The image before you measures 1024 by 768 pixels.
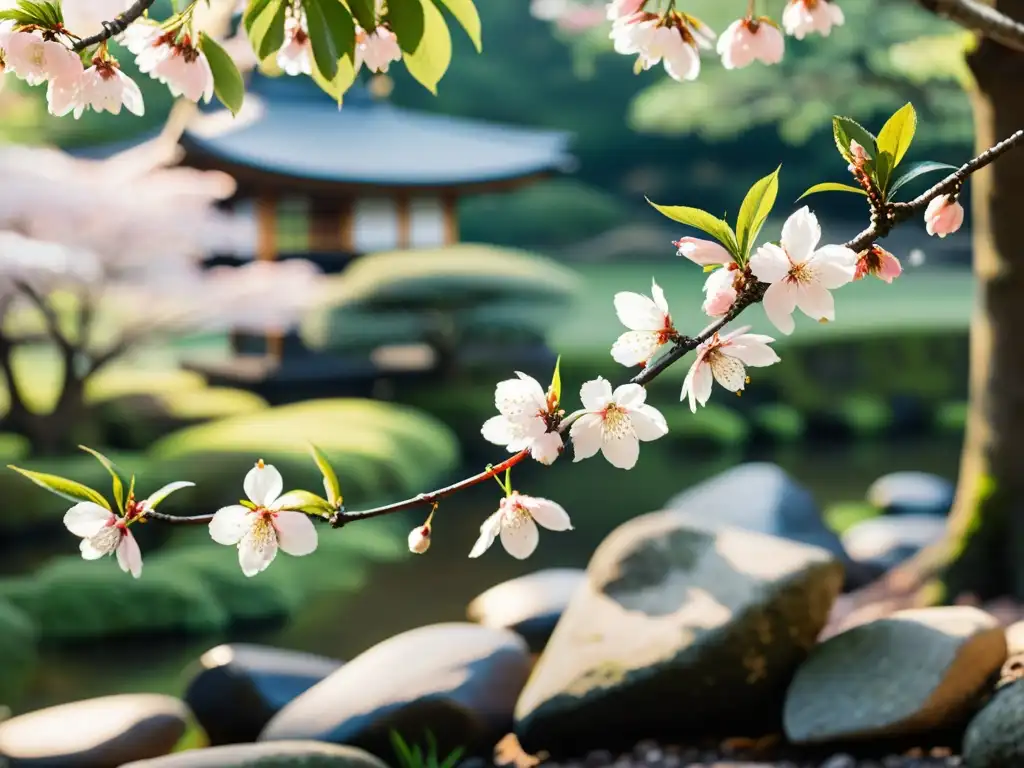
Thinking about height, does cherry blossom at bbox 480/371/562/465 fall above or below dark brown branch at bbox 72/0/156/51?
below

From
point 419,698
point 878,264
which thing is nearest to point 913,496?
point 419,698

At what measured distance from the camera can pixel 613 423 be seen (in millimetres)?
1044

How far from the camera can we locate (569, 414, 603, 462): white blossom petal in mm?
1024

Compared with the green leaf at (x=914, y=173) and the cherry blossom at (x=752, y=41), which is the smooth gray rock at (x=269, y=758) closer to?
the cherry blossom at (x=752, y=41)

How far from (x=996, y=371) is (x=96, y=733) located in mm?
3257

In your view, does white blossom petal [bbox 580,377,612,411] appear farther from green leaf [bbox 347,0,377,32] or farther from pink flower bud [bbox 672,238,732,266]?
green leaf [bbox 347,0,377,32]

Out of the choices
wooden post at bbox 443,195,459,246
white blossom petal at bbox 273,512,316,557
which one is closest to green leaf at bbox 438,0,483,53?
white blossom petal at bbox 273,512,316,557

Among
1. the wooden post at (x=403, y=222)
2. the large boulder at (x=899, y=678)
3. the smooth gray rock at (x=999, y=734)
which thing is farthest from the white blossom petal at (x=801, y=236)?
the wooden post at (x=403, y=222)

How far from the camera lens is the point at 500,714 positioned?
304cm

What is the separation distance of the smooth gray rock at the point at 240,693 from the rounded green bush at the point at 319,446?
3250mm

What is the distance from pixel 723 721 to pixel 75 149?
11163 millimetres

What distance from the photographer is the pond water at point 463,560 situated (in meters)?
4.95

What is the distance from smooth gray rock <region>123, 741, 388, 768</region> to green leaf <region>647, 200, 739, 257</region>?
1.98m

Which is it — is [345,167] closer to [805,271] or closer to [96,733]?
[96,733]
